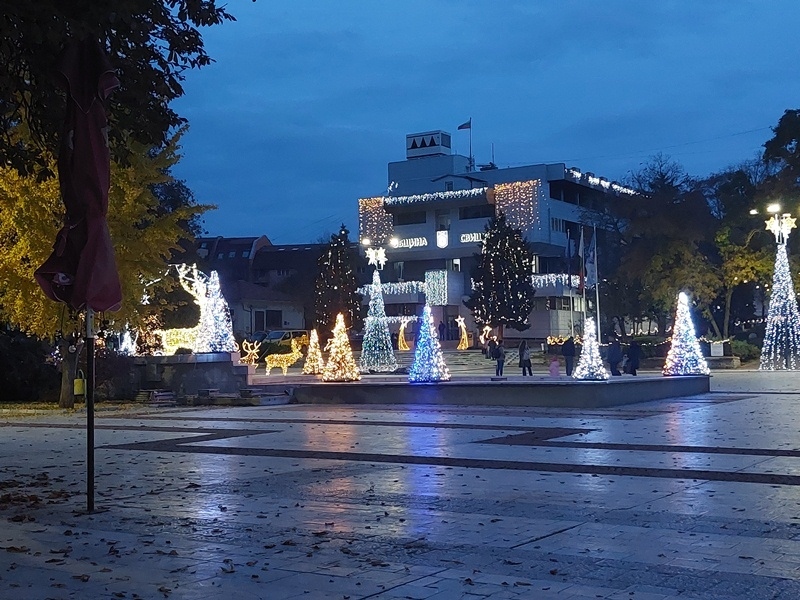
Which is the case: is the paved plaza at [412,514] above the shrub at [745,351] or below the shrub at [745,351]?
below

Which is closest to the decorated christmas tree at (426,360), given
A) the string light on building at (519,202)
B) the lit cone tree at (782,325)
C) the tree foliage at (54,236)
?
the tree foliage at (54,236)

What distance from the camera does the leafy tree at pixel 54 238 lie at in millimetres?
24141

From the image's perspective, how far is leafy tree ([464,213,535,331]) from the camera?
59281mm

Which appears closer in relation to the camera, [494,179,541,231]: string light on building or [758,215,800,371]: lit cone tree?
[758,215,800,371]: lit cone tree

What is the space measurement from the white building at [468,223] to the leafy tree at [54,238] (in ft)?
133

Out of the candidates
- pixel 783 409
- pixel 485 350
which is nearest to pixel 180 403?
pixel 783 409

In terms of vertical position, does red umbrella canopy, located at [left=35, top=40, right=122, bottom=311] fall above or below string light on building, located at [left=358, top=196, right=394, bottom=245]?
below

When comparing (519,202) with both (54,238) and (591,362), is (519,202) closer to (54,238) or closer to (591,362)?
(591,362)

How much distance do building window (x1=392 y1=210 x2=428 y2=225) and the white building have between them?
7cm

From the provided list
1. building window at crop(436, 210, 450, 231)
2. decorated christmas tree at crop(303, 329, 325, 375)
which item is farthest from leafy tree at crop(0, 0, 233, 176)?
building window at crop(436, 210, 450, 231)

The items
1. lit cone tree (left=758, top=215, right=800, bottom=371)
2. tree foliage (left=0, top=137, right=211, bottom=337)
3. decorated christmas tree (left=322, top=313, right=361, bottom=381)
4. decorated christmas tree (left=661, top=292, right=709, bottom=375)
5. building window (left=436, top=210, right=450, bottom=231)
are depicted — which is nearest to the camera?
tree foliage (left=0, top=137, right=211, bottom=337)

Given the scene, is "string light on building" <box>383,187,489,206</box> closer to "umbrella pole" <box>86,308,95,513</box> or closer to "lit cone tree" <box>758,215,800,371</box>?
"lit cone tree" <box>758,215,800,371</box>

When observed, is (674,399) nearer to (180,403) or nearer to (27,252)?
(180,403)

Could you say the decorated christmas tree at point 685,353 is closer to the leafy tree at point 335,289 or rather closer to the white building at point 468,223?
the leafy tree at point 335,289
